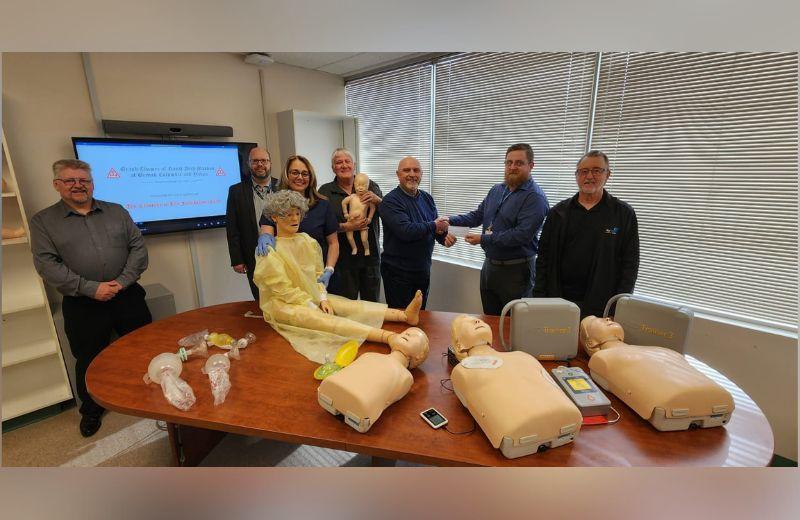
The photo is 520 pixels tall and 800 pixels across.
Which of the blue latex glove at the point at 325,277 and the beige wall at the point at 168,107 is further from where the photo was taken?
the blue latex glove at the point at 325,277

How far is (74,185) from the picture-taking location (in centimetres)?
126

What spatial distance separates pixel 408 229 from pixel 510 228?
2.28 ft

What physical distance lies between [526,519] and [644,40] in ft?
2.62

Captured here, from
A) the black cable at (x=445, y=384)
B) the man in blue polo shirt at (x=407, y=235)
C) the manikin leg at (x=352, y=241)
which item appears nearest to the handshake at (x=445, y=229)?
the man in blue polo shirt at (x=407, y=235)

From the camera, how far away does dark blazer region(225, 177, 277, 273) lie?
6.13 ft

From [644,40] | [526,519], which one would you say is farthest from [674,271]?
[526,519]

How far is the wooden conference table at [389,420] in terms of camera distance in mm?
795

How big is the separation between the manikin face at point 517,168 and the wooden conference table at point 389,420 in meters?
1.25

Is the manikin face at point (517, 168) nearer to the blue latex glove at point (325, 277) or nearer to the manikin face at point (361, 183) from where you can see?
the manikin face at point (361, 183)

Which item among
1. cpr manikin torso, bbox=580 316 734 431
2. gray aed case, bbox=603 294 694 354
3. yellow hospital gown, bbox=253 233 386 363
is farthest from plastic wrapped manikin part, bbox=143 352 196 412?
gray aed case, bbox=603 294 694 354

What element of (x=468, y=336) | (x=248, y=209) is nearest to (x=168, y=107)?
(x=248, y=209)

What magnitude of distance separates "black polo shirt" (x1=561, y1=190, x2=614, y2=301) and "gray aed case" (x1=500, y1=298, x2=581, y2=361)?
0.61 metres

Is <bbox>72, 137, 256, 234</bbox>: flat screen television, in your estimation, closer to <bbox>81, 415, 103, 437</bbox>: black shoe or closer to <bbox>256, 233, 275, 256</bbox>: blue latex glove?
<bbox>256, 233, 275, 256</bbox>: blue latex glove

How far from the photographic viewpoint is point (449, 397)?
3.34ft
